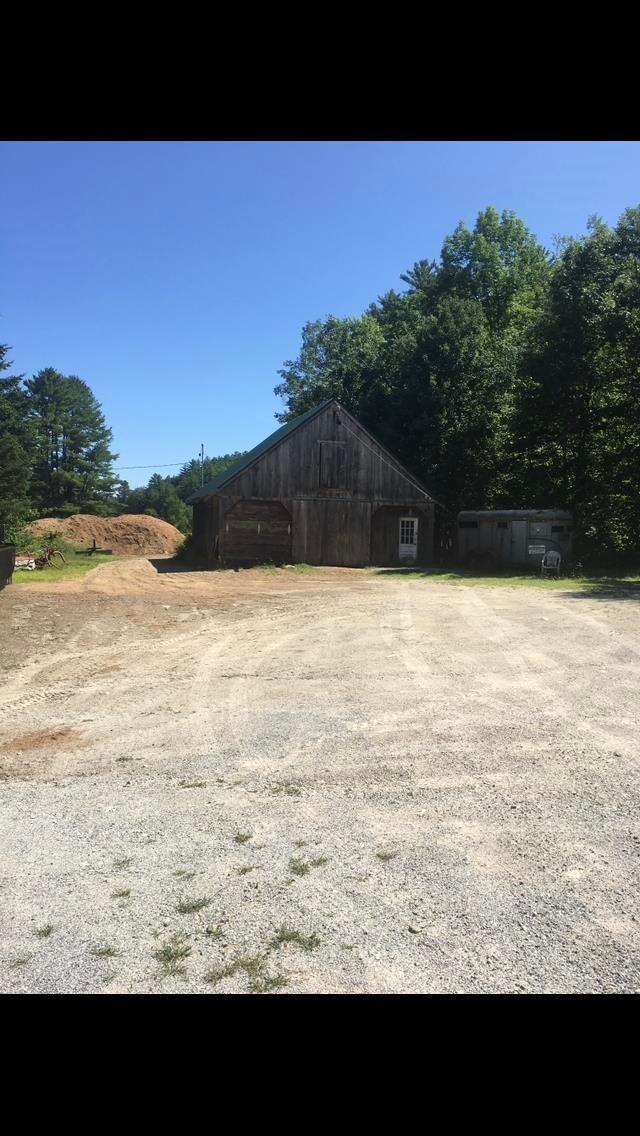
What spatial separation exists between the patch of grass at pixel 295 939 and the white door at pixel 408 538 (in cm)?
2993

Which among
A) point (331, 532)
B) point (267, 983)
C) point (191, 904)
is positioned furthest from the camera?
point (331, 532)

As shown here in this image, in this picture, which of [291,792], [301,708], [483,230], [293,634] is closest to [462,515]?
[293,634]

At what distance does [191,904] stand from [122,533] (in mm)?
55215

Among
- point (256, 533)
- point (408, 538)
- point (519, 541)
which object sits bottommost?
point (519, 541)

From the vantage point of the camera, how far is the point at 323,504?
3175 centimetres

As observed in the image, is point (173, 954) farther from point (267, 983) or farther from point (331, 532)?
point (331, 532)

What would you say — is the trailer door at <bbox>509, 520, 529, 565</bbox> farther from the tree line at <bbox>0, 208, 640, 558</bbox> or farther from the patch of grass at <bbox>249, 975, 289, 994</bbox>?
the patch of grass at <bbox>249, 975, 289, 994</bbox>

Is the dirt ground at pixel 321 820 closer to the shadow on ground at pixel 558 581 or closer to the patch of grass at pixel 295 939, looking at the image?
the patch of grass at pixel 295 939

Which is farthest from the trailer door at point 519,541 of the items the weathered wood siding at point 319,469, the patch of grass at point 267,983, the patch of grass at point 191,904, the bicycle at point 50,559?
the patch of grass at point 267,983

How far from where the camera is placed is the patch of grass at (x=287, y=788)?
5.14m

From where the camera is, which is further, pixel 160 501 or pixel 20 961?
pixel 160 501

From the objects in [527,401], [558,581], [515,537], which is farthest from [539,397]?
[558,581]

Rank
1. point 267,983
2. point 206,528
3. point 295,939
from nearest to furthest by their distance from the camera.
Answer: point 267,983, point 295,939, point 206,528

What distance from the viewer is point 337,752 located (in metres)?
6.11
